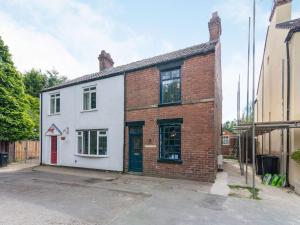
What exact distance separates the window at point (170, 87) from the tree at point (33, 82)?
29.7 metres

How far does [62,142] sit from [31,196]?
8.15m

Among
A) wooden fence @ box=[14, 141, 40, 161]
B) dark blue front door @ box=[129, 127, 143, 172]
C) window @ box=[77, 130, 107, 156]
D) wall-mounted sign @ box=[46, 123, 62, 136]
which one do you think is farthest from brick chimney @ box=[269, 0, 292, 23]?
wooden fence @ box=[14, 141, 40, 161]

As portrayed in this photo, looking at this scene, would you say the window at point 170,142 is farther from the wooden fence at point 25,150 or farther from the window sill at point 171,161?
the wooden fence at point 25,150

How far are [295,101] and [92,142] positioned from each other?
1125 cm

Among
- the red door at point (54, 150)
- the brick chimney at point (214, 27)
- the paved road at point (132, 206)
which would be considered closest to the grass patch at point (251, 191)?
the paved road at point (132, 206)

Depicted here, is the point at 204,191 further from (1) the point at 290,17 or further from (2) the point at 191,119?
(1) the point at 290,17

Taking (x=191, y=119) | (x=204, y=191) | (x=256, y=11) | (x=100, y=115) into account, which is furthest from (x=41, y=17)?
(x=204, y=191)

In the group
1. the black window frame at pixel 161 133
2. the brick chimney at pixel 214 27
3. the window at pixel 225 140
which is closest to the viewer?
the black window frame at pixel 161 133

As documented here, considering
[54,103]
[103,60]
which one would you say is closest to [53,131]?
[54,103]

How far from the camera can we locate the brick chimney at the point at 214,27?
1279 centimetres

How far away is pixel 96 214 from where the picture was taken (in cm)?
597

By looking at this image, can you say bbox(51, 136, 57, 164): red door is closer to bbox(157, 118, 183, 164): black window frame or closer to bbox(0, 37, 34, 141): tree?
bbox(0, 37, 34, 141): tree

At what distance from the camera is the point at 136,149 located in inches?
484

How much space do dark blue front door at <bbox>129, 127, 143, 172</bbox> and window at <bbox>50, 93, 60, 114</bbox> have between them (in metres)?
7.40
